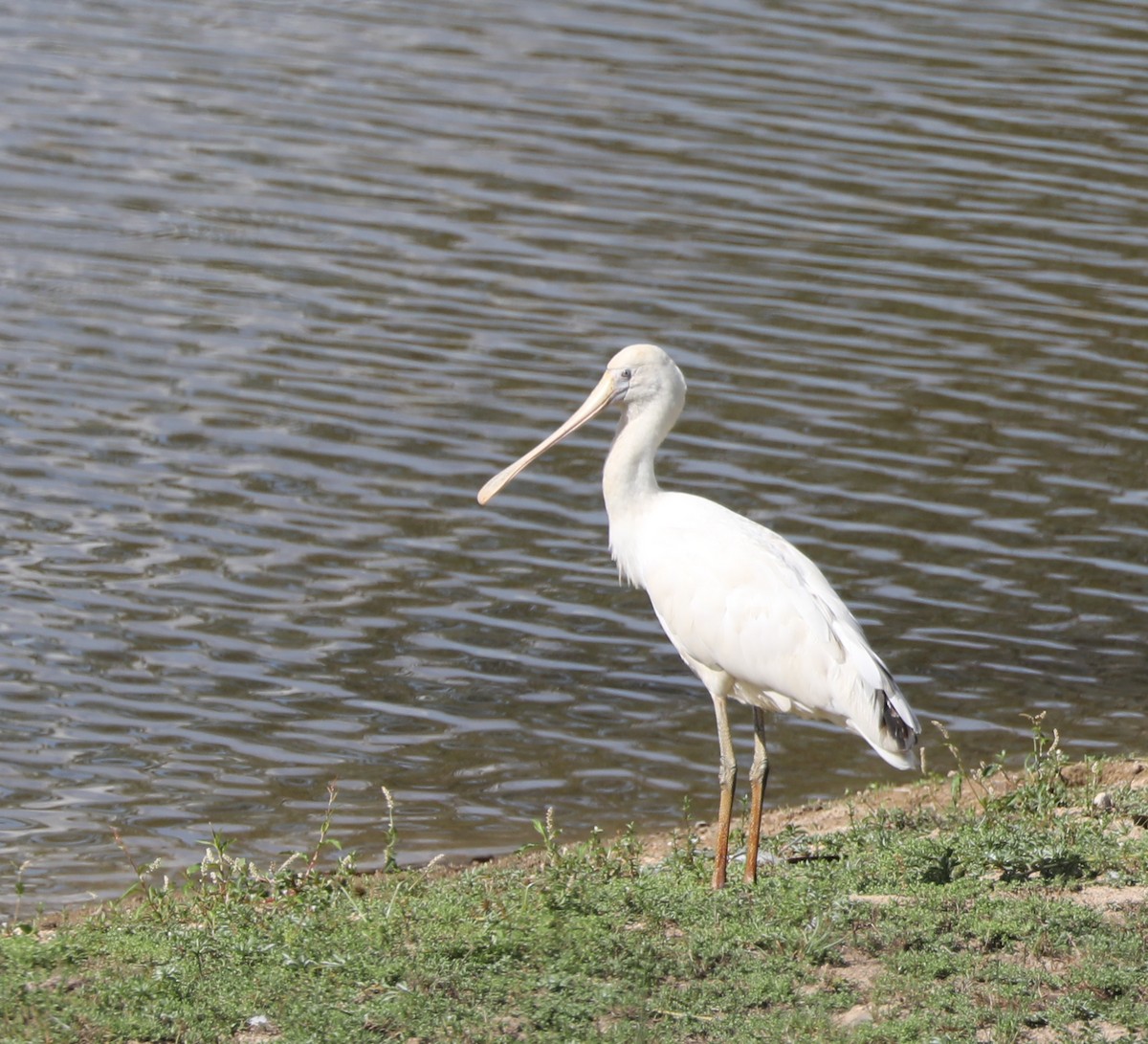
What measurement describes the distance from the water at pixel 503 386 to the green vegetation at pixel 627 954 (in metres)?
1.75

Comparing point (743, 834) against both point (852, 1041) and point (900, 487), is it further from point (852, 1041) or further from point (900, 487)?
point (900, 487)

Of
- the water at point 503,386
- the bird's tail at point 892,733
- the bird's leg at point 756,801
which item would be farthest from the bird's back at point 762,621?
the water at point 503,386

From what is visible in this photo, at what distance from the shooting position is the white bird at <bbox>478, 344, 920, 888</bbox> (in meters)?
6.89

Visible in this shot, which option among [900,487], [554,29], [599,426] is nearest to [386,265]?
[599,426]

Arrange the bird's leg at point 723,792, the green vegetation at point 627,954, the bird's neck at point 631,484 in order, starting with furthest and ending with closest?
the bird's neck at point 631,484 → the bird's leg at point 723,792 → the green vegetation at point 627,954

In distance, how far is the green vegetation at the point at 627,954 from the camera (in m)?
5.21

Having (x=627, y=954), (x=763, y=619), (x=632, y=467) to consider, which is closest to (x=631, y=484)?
(x=632, y=467)

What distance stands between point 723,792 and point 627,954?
1.63m

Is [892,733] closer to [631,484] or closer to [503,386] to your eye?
[631,484]

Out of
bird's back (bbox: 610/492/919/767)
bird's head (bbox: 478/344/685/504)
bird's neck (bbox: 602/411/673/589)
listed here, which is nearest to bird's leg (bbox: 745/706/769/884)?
bird's back (bbox: 610/492/919/767)

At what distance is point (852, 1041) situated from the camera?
5055 mm

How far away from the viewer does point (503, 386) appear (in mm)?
12945

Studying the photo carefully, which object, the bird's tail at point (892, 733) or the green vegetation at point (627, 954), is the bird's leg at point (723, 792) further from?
the bird's tail at point (892, 733)

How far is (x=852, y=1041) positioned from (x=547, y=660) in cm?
509
